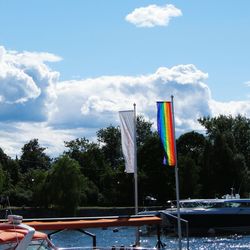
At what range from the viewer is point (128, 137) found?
119ft

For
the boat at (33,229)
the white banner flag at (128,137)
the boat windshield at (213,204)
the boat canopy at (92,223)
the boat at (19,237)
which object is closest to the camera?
the boat at (19,237)

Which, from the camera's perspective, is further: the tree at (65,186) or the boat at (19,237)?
the tree at (65,186)

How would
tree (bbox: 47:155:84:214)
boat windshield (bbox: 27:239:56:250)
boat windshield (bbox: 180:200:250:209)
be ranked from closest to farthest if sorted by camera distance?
1. boat windshield (bbox: 27:239:56:250)
2. boat windshield (bbox: 180:200:250:209)
3. tree (bbox: 47:155:84:214)

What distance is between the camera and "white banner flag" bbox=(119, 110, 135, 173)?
3588 centimetres

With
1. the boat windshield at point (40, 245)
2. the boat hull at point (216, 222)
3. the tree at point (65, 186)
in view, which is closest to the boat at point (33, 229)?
the boat windshield at point (40, 245)

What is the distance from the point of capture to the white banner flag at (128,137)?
118ft

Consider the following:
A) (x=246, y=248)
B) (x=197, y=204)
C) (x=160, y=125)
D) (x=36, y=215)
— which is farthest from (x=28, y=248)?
(x=36, y=215)

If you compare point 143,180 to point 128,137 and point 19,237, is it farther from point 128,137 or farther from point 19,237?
point 19,237

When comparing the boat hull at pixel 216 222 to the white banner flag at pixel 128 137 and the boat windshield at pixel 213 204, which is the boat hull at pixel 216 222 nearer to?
the boat windshield at pixel 213 204

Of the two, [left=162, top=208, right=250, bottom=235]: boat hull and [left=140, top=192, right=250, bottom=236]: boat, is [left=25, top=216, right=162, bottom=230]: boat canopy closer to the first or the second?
[left=140, top=192, right=250, bottom=236]: boat

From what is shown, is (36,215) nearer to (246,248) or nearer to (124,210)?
(124,210)

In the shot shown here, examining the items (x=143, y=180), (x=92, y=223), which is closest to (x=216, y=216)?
(x=92, y=223)

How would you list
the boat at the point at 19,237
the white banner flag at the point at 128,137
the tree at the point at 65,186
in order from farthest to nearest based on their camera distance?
the tree at the point at 65,186 < the white banner flag at the point at 128,137 < the boat at the point at 19,237

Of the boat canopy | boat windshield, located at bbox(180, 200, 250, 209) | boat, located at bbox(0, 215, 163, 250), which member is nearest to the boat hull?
boat windshield, located at bbox(180, 200, 250, 209)
